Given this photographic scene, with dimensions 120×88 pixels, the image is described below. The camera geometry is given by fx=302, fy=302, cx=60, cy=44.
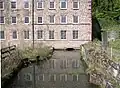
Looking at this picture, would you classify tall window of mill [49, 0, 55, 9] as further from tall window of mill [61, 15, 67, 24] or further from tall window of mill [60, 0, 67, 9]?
tall window of mill [61, 15, 67, 24]

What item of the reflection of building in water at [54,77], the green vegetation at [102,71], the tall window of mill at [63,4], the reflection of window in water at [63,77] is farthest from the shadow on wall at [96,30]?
the green vegetation at [102,71]

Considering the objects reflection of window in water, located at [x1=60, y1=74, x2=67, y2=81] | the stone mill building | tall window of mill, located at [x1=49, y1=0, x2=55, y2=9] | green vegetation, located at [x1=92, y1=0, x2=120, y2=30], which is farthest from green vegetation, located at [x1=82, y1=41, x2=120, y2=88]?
green vegetation, located at [x1=92, y1=0, x2=120, y2=30]

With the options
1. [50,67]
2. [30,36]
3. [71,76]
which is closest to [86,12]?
[30,36]

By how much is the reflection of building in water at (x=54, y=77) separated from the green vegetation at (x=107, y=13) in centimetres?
3186

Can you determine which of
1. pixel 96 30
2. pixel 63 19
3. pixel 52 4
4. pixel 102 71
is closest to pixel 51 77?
pixel 102 71

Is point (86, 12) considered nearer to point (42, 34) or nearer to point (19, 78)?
point (42, 34)

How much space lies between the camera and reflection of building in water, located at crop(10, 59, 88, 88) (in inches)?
623

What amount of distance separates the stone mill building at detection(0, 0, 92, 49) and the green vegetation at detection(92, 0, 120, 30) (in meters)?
11.5

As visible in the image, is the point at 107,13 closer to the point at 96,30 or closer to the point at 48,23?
the point at 96,30

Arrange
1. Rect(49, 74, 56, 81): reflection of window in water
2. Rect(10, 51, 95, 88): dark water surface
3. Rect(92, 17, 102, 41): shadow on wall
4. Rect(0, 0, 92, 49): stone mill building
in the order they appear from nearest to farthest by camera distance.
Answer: Rect(10, 51, 95, 88): dark water surface, Rect(49, 74, 56, 81): reflection of window in water, Rect(0, 0, 92, 49): stone mill building, Rect(92, 17, 102, 41): shadow on wall

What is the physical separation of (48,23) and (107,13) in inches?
834

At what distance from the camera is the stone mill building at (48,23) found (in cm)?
4226

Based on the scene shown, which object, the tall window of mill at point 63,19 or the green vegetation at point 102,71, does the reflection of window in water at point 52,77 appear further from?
the tall window of mill at point 63,19

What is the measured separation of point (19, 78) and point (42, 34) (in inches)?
979
